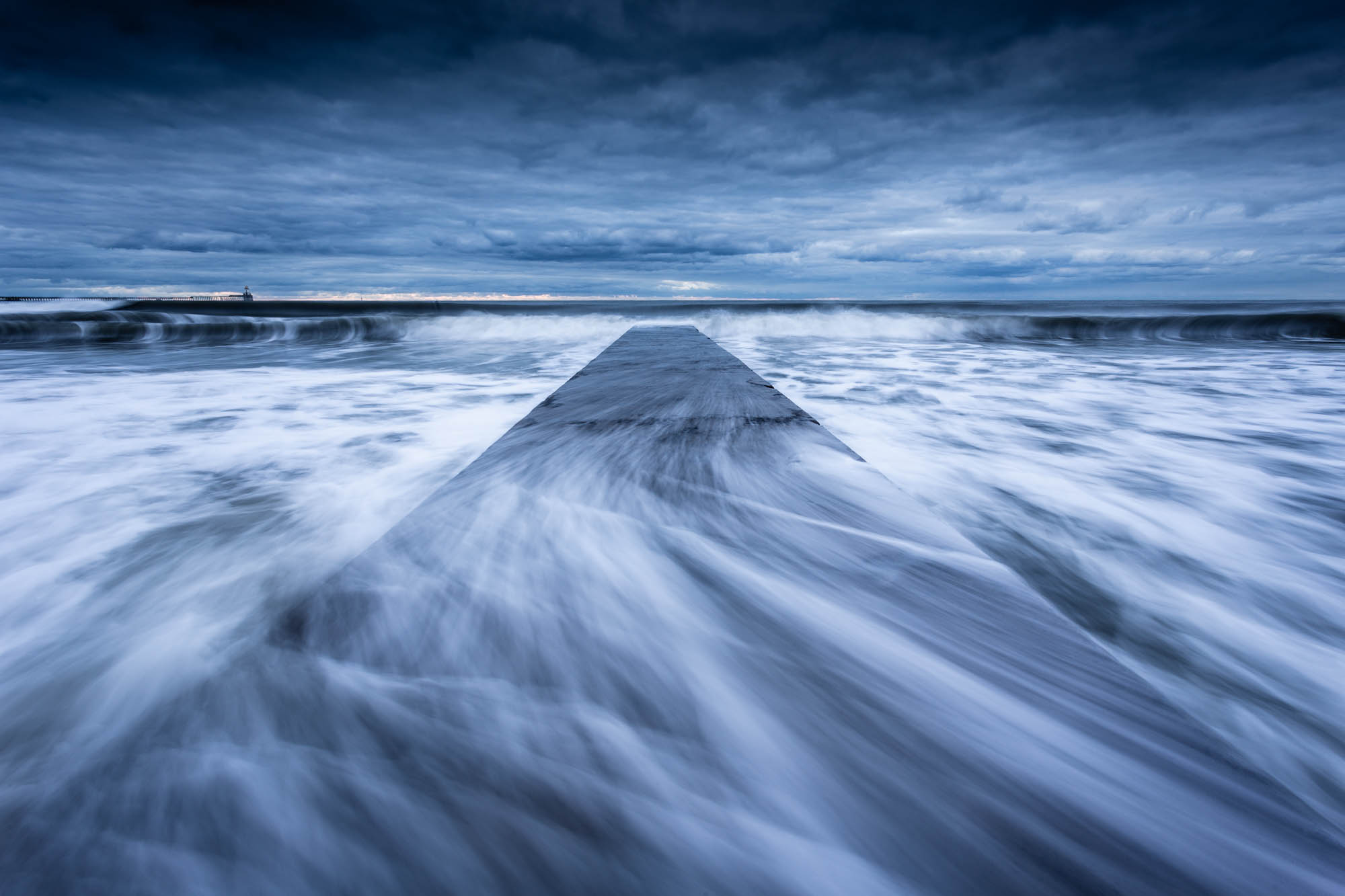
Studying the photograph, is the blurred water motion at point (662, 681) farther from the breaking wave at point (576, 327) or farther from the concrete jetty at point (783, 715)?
the breaking wave at point (576, 327)

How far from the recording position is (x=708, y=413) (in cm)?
136

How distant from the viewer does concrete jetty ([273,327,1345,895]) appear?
12.5 inches

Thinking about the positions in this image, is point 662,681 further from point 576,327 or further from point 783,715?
point 576,327

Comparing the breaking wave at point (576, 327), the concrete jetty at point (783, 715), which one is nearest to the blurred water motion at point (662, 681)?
the concrete jetty at point (783, 715)

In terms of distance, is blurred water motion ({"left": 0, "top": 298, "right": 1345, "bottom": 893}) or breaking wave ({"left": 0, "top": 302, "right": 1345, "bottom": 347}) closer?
blurred water motion ({"left": 0, "top": 298, "right": 1345, "bottom": 893})

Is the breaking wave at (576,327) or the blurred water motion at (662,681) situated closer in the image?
the blurred water motion at (662,681)

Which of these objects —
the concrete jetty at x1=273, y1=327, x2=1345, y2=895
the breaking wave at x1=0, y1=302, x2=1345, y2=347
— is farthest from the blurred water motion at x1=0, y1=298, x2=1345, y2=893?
the breaking wave at x1=0, y1=302, x2=1345, y2=347

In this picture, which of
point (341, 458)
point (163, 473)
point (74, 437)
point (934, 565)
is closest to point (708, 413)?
point (934, 565)

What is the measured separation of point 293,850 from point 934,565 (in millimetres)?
566

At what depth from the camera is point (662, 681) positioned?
46 centimetres

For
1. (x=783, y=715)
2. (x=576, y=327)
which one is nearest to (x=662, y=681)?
(x=783, y=715)

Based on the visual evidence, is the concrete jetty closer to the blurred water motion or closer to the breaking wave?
the blurred water motion

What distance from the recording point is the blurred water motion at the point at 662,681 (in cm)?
32

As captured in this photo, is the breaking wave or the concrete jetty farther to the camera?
the breaking wave
